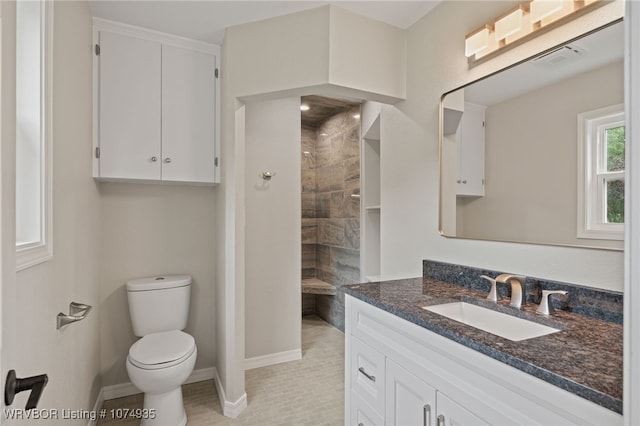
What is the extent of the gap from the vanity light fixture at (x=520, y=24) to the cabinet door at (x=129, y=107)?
6.28 ft

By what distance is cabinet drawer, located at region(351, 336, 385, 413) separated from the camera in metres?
1.29

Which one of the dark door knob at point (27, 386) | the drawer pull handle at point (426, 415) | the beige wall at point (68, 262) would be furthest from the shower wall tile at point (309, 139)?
the dark door knob at point (27, 386)

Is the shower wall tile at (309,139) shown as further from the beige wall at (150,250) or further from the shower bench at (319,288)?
the beige wall at (150,250)

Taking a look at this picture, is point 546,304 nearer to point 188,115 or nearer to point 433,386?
point 433,386

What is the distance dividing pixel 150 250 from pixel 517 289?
2.30m

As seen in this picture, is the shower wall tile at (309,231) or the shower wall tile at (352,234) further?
the shower wall tile at (309,231)

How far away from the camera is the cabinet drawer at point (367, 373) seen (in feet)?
4.22

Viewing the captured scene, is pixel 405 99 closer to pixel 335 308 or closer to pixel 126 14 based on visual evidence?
pixel 126 14

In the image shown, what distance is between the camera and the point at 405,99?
2.10 m

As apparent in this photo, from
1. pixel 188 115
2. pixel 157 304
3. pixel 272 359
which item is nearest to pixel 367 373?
pixel 157 304

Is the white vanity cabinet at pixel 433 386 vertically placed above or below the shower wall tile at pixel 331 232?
below
